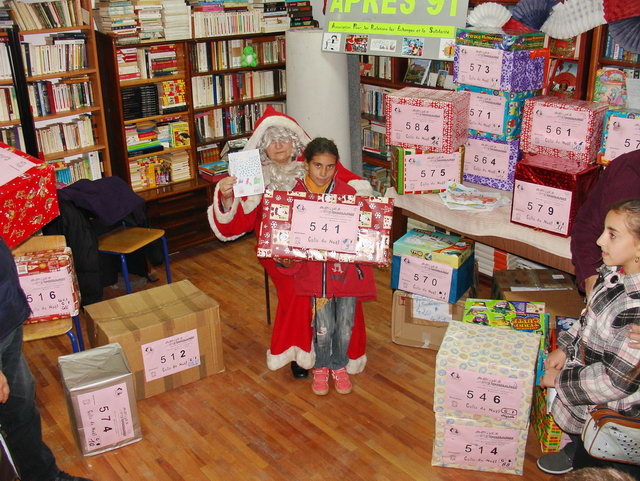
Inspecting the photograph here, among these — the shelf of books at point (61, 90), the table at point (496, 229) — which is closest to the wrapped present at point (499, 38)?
the table at point (496, 229)

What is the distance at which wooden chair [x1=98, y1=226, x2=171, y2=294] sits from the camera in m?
3.93

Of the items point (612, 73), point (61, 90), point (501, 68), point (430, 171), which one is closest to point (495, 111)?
point (501, 68)

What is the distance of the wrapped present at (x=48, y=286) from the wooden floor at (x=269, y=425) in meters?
0.45

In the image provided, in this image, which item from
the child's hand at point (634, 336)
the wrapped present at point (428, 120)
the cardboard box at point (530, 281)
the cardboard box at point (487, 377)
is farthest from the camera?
the cardboard box at point (530, 281)

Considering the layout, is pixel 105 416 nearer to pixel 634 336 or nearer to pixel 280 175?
pixel 280 175

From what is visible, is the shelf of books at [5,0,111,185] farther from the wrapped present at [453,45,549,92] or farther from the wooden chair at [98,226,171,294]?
the wrapped present at [453,45,549,92]

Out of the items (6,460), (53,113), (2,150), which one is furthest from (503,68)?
(53,113)

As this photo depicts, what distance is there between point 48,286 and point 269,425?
1262 millimetres

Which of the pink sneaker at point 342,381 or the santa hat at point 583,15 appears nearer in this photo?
the santa hat at point 583,15

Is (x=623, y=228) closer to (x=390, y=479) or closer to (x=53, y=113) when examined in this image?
(x=390, y=479)

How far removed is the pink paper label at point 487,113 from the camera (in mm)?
3193

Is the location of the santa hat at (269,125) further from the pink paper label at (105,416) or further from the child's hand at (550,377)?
the child's hand at (550,377)

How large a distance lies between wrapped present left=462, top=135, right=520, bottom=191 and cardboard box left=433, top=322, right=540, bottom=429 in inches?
39.3

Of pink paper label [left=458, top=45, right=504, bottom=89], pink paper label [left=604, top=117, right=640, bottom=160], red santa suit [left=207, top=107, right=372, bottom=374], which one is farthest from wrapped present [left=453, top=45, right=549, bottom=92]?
red santa suit [left=207, top=107, right=372, bottom=374]
